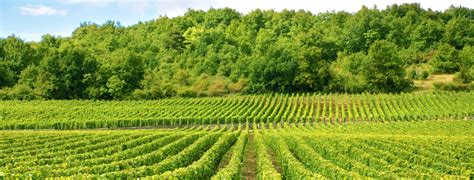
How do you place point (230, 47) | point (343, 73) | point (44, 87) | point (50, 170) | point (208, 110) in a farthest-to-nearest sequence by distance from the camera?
point (230, 47), point (343, 73), point (44, 87), point (208, 110), point (50, 170)

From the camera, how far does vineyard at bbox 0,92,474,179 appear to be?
21.0 meters

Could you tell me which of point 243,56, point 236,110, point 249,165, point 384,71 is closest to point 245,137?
point 249,165

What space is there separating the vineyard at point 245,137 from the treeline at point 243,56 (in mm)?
8445

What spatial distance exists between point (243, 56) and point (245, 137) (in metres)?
68.6

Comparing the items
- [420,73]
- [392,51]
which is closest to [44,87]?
[392,51]

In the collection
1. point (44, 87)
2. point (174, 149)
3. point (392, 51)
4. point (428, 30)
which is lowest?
point (174, 149)

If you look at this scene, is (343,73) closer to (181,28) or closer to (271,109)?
(271,109)

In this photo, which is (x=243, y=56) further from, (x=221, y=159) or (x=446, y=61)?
(x=221, y=159)

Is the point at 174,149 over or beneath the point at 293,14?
beneath

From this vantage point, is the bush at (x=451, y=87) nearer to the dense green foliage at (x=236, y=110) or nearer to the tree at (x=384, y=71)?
the tree at (x=384, y=71)

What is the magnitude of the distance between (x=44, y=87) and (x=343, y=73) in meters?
54.4

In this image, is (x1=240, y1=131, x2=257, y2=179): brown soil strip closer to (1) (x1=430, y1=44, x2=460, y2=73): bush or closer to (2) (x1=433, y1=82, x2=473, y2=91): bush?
(2) (x1=433, y1=82, x2=473, y2=91): bush

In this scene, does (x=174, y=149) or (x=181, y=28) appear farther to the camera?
(x=181, y=28)

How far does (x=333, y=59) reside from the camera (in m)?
121
